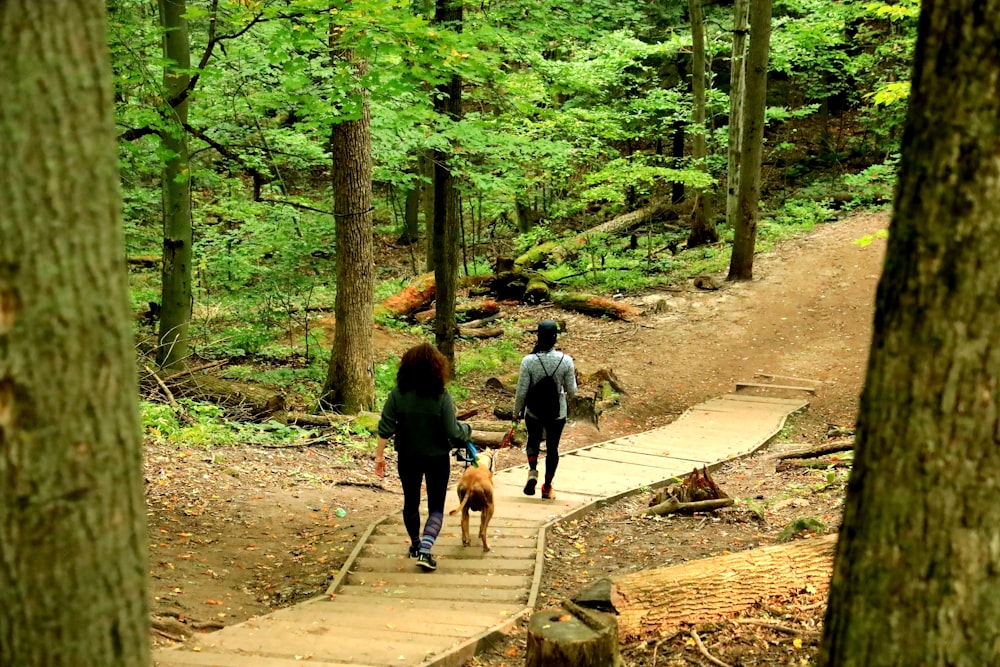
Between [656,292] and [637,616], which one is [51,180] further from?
[656,292]

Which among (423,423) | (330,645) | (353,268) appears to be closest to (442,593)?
(423,423)

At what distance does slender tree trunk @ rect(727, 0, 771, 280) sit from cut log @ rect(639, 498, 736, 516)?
1246 cm

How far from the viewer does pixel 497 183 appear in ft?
54.5

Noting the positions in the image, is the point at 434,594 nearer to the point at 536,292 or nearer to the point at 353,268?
the point at 353,268

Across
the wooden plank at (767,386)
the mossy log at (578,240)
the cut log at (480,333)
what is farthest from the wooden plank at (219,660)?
the mossy log at (578,240)

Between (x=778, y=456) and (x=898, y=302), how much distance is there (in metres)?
8.60

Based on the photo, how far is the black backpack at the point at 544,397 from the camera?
8.64 meters

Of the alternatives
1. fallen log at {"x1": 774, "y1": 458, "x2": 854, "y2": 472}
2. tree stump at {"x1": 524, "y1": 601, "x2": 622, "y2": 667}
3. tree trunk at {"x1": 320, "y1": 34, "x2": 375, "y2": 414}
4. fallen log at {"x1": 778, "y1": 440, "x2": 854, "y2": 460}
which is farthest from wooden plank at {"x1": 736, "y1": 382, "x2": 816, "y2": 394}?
tree stump at {"x1": 524, "y1": 601, "x2": 622, "y2": 667}

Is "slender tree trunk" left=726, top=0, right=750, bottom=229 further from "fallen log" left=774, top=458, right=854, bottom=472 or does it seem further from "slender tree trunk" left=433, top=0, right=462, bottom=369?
"fallen log" left=774, top=458, right=854, bottom=472

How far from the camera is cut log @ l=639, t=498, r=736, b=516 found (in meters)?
8.45

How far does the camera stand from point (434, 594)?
251 inches

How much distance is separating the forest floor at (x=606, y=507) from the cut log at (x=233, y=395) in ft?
5.82

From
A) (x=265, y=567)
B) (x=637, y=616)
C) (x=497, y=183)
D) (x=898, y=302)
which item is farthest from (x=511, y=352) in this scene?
(x=898, y=302)

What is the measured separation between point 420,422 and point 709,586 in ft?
8.60
